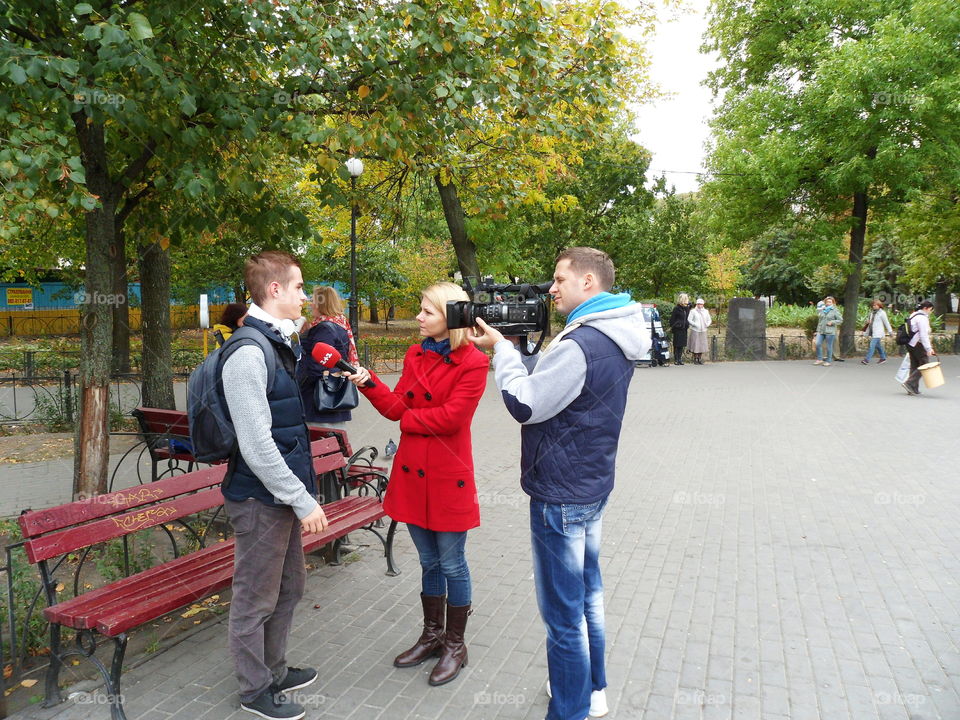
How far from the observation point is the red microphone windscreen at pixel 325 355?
2.95m

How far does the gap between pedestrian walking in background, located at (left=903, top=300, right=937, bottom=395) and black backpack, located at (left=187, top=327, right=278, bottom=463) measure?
499 inches

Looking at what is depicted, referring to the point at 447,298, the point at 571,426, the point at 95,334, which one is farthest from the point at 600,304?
the point at 95,334

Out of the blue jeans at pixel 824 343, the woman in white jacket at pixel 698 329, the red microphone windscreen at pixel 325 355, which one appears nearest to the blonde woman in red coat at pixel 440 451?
the red microphone windscreen at pixel 325 355

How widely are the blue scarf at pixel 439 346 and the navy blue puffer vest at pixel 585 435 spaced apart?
67cm

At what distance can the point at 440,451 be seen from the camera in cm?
333

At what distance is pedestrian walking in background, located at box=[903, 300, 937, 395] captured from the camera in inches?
491

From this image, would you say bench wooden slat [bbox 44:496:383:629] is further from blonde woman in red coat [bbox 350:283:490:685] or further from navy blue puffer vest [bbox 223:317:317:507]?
blonde woman in red coat [bbox 350:283:490:685]

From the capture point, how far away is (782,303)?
4456 centimetres

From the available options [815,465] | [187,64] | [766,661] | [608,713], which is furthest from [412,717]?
[815,465]

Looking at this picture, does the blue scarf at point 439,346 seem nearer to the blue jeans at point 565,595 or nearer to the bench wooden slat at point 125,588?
the blue jeans at point 565,595

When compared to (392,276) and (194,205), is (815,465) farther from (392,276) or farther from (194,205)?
(392,276)

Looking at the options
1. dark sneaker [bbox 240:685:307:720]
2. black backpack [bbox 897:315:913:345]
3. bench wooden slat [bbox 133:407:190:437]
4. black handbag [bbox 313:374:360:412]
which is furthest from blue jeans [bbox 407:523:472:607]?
black backpack [bbox 897:315:913:345]

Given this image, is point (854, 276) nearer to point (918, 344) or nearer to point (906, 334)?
point (906, 334)

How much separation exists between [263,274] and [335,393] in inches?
85.1
